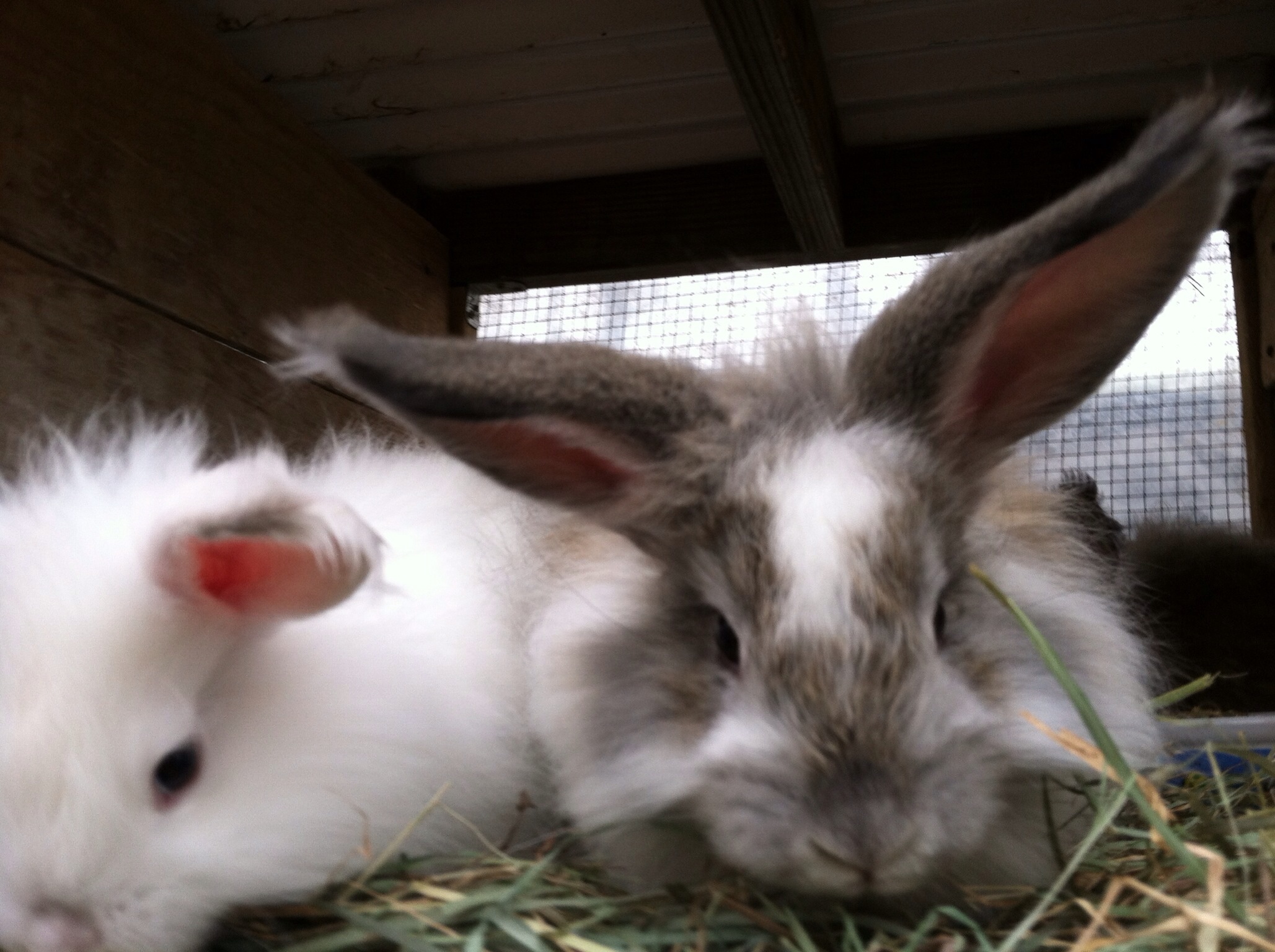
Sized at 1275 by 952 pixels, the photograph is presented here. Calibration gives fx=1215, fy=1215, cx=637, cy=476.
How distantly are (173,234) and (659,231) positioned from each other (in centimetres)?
109

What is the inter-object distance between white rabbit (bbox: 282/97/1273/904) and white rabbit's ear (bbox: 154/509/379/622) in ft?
0.44

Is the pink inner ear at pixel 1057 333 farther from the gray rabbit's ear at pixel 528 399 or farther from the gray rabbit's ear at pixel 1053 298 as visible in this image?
the gray rabbit's ear at pixel 528 399

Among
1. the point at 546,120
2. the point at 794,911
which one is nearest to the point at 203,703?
the point at 794,911

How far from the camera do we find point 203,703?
1.16 meters

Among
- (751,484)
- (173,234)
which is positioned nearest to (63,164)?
(173,234)

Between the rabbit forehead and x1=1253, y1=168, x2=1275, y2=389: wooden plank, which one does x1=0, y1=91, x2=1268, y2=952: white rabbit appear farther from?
x1=1253, y1=168, x2=1275, y2=389: wooden plank

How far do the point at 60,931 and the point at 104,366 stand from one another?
1017mm

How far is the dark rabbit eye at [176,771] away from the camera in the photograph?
42.8 inches

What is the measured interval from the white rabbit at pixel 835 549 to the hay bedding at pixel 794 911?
43 millimetres

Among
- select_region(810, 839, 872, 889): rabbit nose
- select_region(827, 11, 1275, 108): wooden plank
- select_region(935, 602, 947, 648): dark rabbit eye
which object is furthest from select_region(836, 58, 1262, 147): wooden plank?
select_region(810, 839, 872, 889): rabbit nose

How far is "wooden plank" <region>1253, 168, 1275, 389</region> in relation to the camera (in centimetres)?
244

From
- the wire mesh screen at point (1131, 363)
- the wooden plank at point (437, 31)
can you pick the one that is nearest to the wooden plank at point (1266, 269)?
the wire mesh screen at point (1131, 363)

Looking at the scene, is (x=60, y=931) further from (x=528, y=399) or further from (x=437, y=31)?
(x=437, y=31)

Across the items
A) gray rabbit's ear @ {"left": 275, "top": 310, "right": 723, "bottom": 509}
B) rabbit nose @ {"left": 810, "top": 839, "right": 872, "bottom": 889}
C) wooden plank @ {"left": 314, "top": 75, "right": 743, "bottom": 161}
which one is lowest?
rabbit nose @ {"left": 810, "top": 839, "right": 872, "bottom": 889}
